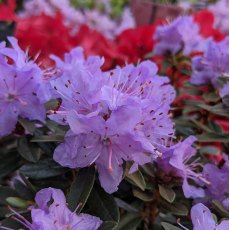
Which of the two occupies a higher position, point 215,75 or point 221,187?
point 215,75

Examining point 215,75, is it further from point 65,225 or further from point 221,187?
point 65,225

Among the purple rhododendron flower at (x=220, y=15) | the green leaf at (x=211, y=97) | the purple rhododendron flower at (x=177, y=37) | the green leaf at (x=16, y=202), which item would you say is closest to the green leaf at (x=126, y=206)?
the green leaf at (x=16, y=202)

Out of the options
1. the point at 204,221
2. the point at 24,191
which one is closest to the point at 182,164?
the point at 204,221

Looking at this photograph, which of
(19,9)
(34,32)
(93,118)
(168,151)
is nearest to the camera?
(93,118)

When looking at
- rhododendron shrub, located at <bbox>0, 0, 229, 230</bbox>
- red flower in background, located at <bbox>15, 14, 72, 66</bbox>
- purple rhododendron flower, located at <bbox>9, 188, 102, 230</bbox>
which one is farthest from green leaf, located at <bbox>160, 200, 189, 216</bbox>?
red flower in background, located at <bbox>15, 14, 72, 66</bbox>

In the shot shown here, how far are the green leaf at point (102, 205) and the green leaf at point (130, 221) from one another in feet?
0.29

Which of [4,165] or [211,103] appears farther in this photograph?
[211,103]

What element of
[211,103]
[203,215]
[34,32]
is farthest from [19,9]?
[203,215]

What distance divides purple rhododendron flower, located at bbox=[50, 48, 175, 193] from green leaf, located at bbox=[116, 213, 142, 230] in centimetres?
14

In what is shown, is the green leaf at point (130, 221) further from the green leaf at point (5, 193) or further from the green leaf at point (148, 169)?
the green leaf at point (5, 193)

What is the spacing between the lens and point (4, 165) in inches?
42.0

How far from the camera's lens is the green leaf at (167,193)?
95cm

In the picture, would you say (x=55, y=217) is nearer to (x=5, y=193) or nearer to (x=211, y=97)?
(x=5, y=193)

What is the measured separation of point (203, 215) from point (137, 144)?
6.1 inches
